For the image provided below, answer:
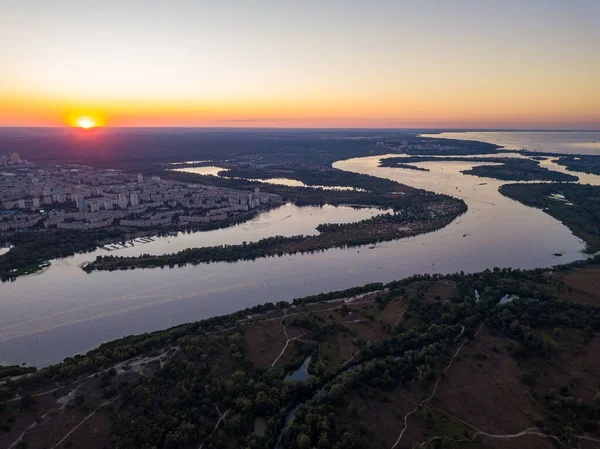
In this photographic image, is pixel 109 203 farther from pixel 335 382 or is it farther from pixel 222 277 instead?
pixel 335 382

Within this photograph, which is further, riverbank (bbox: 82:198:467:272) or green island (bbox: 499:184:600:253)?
green island (bbox: 499:184:600:253)

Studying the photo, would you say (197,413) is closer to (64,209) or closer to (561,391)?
(561,391)

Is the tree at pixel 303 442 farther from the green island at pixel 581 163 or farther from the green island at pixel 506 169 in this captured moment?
the green island at pixel 581 163

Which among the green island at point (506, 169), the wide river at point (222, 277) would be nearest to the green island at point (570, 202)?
the wide river at point (222, 277)

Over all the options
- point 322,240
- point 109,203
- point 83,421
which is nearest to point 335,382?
point 83,421

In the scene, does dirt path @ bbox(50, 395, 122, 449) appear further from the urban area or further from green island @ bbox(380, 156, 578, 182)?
green island @ bbox(380, 156, 578, 182)

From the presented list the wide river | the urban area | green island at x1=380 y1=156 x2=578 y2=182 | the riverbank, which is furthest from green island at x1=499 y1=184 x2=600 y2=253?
the urban area
